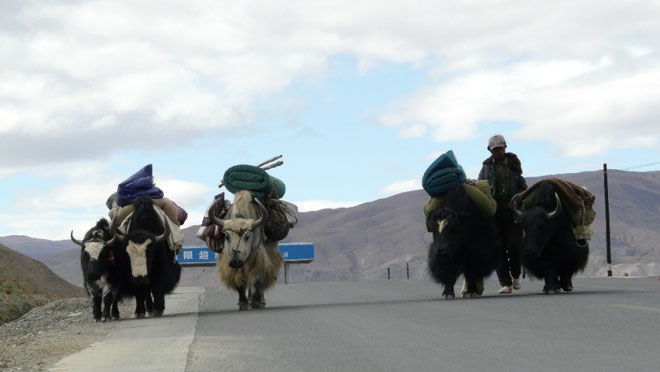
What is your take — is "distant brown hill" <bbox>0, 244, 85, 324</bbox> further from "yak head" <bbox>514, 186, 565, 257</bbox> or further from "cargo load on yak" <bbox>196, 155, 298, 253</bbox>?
"yak head" <bbox>514, 186, 565, 257</bbox>

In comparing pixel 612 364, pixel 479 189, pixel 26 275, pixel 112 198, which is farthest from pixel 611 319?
pixel 26 275

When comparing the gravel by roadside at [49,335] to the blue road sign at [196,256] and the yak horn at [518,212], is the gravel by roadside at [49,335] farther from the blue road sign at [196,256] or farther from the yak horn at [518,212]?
the blue road sign at [196,256]

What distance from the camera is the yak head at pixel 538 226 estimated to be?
19844 mm

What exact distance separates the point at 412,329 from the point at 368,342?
142 cm

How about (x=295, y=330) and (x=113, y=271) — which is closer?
(x=295, y=330)

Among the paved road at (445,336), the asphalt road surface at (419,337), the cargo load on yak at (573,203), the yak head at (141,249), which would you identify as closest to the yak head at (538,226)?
the cargo load on yak at (573,203)

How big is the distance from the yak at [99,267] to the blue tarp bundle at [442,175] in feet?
17.9

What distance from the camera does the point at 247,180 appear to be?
67.1 feet

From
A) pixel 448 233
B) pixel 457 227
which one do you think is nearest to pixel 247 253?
pixel 448 233

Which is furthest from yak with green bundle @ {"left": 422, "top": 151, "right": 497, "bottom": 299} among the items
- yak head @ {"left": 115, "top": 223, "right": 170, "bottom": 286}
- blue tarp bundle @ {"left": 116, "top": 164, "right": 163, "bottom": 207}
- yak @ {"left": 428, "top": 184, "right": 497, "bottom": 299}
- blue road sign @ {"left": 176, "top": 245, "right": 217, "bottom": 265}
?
blue road sign @ {"left": 176, "top": 245, "right": 217, "bottom": 265}

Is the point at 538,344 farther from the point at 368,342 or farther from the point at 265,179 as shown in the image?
the point at 265,179

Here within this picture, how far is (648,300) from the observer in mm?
16938

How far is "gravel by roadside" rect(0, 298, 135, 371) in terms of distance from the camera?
12125mm

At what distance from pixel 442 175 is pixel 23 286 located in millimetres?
19503
